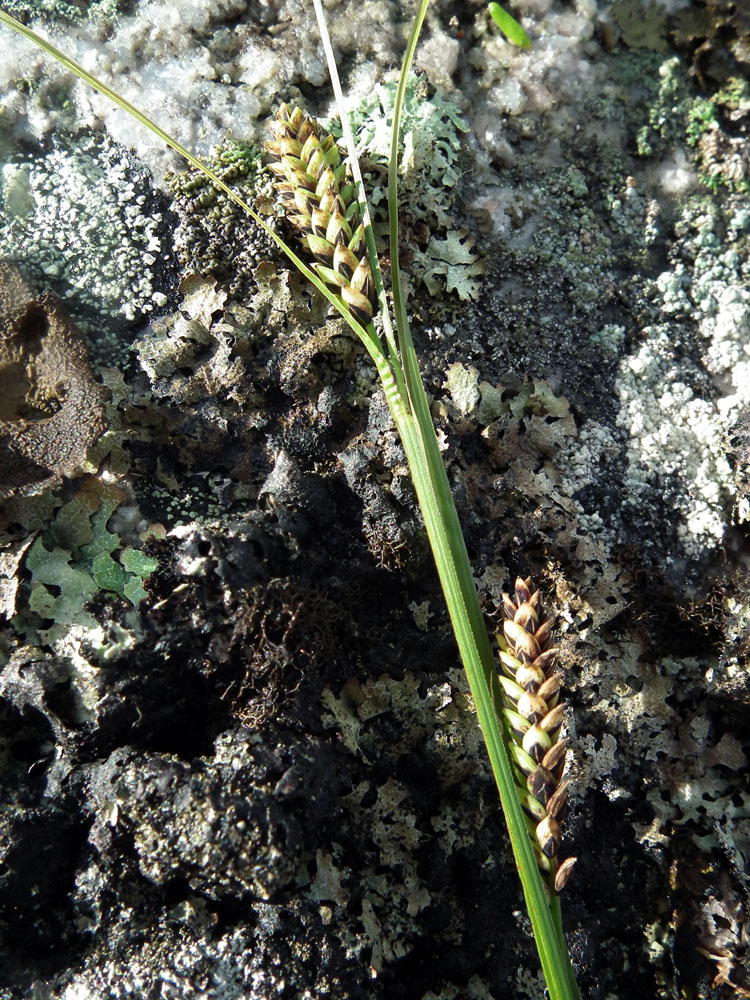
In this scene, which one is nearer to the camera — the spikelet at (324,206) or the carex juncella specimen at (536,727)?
the carex juncella specimen at (536,727)

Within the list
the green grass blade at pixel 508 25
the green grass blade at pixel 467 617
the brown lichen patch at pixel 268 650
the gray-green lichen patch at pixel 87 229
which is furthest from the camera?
the green grass blade at pixel 508 25

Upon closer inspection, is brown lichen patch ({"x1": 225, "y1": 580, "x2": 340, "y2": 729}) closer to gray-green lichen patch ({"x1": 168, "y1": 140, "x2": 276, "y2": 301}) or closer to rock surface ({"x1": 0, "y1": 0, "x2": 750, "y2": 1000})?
rock surface ({"x1": 0, "y1": 0, "x2": 750, "y2": 1000})

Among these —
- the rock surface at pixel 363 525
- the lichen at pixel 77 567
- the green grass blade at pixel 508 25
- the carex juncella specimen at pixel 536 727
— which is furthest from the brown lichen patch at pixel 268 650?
the green grass blade at pixel 508 25

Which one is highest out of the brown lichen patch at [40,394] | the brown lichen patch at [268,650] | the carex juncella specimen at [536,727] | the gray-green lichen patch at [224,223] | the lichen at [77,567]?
the gray-green lichen patch at [224,223]

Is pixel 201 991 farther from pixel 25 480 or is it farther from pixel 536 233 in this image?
pixel 536 233

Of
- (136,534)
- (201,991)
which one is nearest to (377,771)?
(201,991)

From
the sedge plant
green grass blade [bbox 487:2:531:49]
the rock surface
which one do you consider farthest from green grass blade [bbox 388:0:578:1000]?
green grass blade [bbox 487:2:531:49]

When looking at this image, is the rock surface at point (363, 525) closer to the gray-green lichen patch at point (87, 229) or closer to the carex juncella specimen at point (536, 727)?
the gray-green lichen patch at point (87, 229)

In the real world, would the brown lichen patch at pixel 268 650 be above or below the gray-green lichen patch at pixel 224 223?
below
